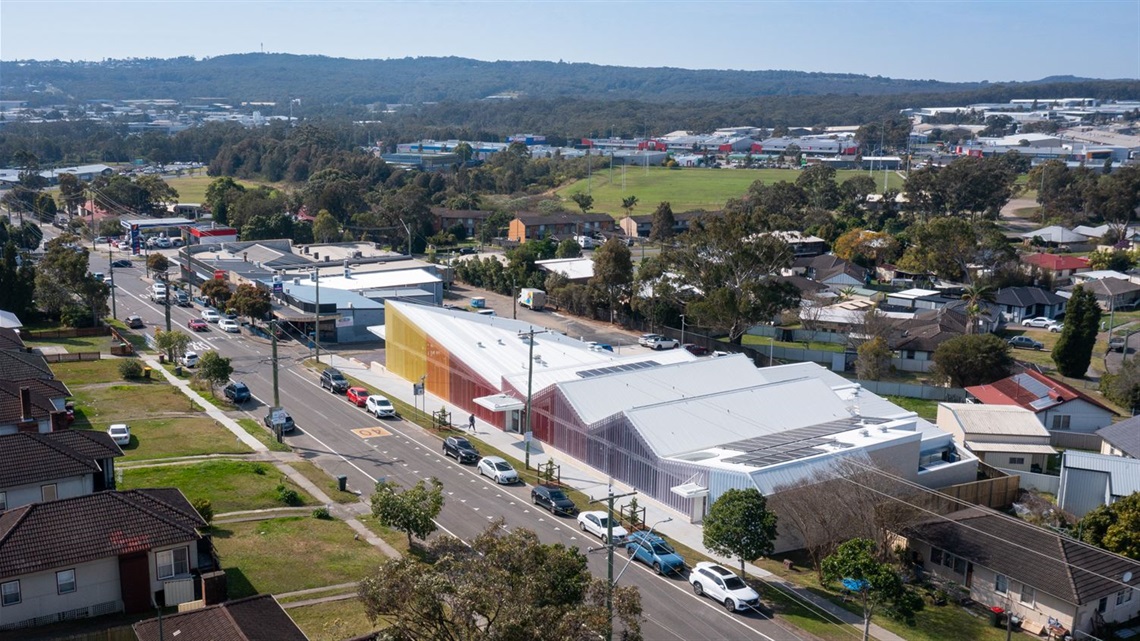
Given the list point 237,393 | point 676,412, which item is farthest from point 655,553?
point 237,393

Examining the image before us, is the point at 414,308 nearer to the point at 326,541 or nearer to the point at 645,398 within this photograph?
the point at 645,398

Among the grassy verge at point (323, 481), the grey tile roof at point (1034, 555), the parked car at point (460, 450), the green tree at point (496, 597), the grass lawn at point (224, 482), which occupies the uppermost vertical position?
the green tree at point (496, 597)

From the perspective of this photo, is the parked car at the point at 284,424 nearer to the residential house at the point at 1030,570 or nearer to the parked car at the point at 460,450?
the parked car at the point at 460,450

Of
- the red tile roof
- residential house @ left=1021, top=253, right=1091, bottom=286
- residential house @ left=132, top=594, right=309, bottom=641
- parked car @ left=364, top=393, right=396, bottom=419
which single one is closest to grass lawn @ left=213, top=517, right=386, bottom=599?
residential house @ left=132, top=594, right=309, bottom=641

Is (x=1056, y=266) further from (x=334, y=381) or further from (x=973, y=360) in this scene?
(x=334, y=381)

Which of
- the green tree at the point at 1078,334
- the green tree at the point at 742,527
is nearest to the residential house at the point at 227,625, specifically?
the green tree at the point at 742,527

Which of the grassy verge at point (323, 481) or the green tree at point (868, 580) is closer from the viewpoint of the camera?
the green tree at point (868, 580)
